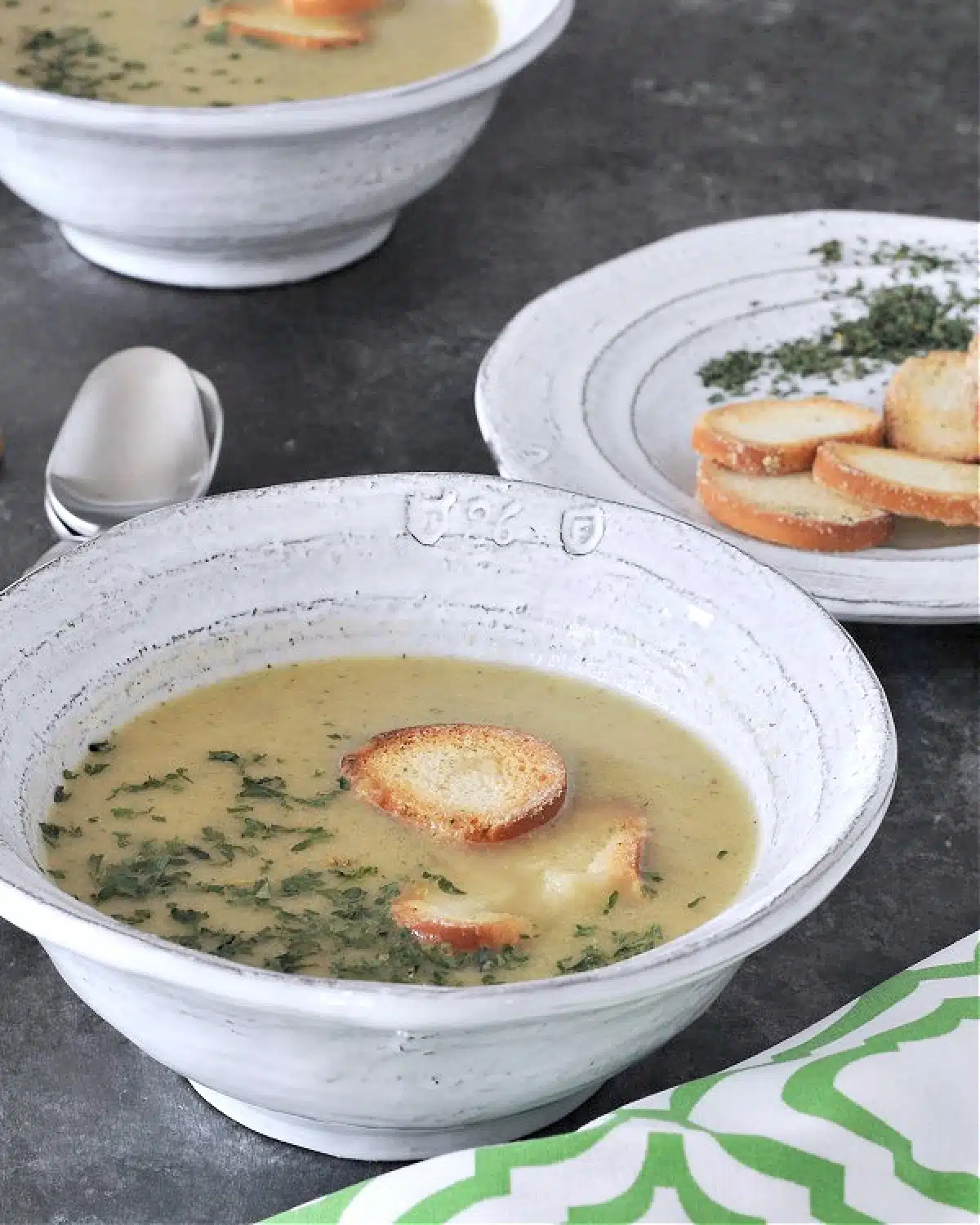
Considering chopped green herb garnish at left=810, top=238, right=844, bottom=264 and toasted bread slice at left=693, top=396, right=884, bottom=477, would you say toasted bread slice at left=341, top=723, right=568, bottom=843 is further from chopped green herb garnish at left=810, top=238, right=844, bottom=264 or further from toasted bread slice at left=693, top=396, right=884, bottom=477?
chopped green herb garnish at left=810, top=238, right=844, bottom=264

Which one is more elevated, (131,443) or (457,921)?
(457,921)

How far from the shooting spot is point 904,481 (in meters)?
1.47

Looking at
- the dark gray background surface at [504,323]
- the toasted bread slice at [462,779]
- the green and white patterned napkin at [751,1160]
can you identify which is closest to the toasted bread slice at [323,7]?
the dark gray background surface at [504,323]

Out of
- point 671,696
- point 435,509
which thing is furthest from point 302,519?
point 671,696

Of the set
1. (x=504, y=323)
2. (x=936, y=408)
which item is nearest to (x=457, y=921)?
(x=936, y=408)

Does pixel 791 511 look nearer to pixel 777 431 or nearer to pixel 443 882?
pixel 777 431

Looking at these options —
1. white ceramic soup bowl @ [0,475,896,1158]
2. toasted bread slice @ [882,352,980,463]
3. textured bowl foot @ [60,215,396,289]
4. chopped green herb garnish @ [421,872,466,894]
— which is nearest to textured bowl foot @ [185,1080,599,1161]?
white ceramic soup bowl @ [0,475,896,1158]

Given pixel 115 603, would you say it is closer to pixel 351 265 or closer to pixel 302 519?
pixel 302 519

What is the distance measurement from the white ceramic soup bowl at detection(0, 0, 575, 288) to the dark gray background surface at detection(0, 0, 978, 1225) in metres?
0.08

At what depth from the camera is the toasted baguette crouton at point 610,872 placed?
964 mm

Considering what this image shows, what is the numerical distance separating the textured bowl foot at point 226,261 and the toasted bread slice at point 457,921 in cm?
96

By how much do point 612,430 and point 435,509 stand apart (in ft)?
1.44

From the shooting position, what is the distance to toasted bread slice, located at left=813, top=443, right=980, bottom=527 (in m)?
1.45

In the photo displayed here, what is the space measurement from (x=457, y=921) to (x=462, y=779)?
13 cm
